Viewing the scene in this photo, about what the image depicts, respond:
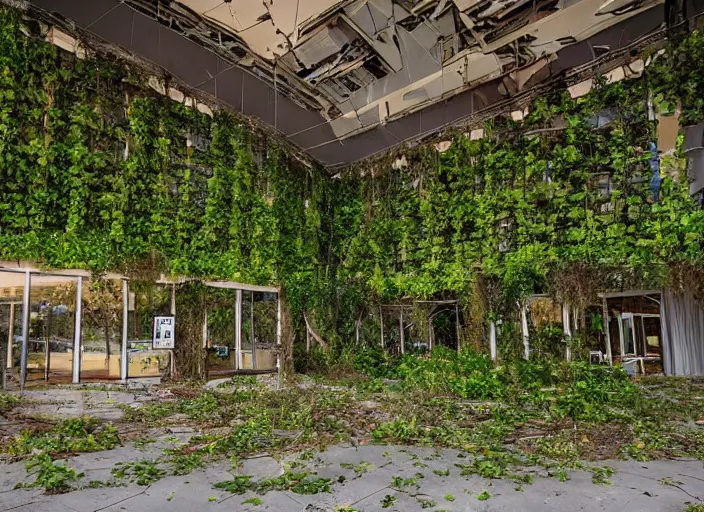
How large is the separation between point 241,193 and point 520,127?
6.87 m

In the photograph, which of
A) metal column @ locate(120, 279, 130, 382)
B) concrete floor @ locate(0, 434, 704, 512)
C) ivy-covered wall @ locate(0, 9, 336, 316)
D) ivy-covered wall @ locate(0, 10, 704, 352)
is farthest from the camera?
metal column @ locate(120, 279, 130, 382)

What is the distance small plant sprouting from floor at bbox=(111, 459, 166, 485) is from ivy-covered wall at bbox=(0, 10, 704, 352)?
6.11 m

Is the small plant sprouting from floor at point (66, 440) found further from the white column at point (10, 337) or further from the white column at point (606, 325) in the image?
the white column at point (606, 325)

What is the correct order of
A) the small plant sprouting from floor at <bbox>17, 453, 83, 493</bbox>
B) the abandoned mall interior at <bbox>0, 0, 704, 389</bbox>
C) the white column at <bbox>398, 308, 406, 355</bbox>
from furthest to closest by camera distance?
1. the white column at <bbox>398, 308, 406, 355</bbox>
2. the abandoned mall interior at <bbox>0, 0, 704, 389</bbox>
3. the small plant sprouting from floor at <bbox>17, 453, 83, 493</bbox>

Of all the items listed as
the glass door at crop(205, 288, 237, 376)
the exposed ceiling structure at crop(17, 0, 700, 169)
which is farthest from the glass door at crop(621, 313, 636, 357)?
the glass door at crop(205, 288, 237, 376)

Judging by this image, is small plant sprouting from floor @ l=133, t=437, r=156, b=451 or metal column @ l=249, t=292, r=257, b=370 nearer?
small plant sprouting from floor @ l=133, t=437, r=156, b=451

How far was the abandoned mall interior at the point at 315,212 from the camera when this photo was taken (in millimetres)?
9633

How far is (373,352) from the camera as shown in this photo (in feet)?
42.5

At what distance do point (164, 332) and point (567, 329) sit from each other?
860 centimetres

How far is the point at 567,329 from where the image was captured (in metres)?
11.1

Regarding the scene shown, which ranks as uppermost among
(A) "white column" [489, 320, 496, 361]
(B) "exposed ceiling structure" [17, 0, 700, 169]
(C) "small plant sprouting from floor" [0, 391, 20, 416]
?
(B) "exposed ceiling structure" [17, 0, 700, 169]

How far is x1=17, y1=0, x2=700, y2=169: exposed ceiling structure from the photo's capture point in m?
9.71

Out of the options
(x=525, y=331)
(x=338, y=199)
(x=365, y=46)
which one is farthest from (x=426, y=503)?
(x=338, y=199)

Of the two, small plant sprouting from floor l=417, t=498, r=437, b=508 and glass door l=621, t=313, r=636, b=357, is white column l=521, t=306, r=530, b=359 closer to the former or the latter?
glass door l=621, t=313, r=636, b=357
